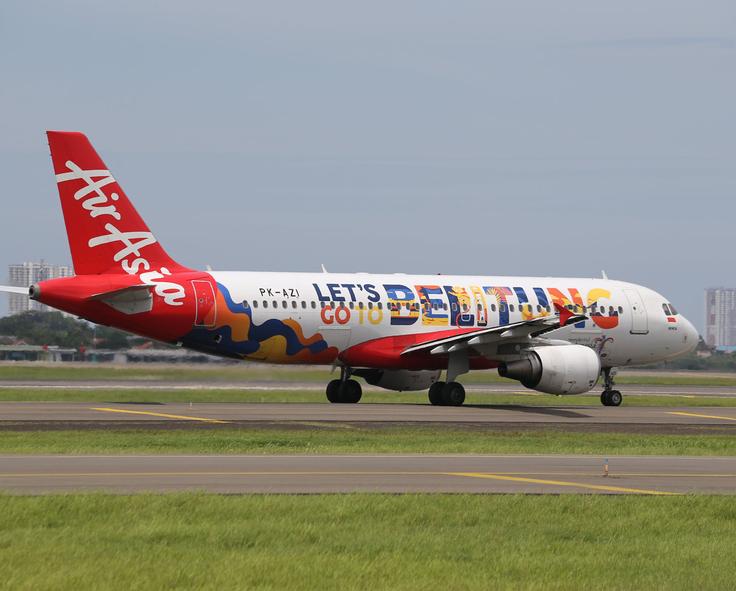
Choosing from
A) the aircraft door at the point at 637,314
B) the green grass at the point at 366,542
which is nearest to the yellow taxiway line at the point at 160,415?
the green grass at the point at 366,542

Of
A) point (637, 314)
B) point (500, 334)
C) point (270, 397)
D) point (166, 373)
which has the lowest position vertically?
point (270, 397)

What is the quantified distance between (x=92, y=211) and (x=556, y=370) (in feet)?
50.0

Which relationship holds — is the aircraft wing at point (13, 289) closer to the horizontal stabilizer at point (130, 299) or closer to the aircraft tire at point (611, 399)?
the horizontal stabilizer at point (130, 299)

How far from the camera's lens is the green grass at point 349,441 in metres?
26.2

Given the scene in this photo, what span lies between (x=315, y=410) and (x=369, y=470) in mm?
16973

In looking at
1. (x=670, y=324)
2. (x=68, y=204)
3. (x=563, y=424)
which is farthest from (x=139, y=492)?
(x=670, y=324)

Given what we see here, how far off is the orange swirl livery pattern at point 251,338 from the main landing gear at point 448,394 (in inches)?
147

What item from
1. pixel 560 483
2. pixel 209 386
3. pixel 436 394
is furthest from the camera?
pixel 209 386

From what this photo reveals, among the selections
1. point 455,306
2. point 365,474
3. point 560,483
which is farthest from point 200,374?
point 560,483

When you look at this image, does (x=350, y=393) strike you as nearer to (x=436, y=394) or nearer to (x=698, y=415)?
(x=436, y=394)

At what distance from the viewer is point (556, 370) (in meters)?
41.4

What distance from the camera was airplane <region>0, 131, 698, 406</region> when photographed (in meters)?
39.7

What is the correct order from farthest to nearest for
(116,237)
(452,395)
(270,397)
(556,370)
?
(270,397) → (452,395) → (556,370) → (116,237)

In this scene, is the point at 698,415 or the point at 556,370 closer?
the point at 556,370
